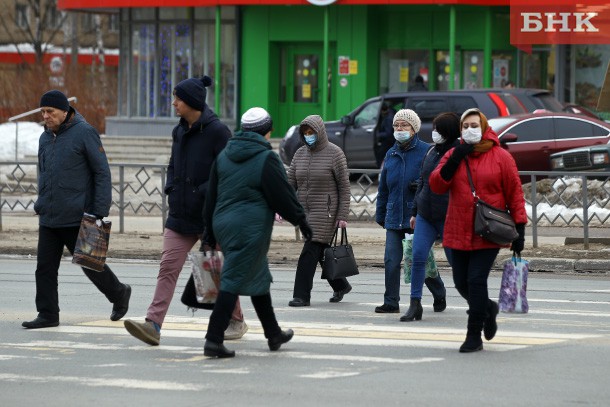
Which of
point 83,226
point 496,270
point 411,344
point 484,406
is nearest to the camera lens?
point 484,406

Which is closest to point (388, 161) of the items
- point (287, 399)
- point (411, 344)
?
point (411, 344)

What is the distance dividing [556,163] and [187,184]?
1377cm

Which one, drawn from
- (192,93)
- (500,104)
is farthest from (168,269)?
(500,104)

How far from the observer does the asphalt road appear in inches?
315

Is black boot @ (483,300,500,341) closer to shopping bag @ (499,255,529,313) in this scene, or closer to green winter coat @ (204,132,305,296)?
shopping bag @ (499,255,529,313)

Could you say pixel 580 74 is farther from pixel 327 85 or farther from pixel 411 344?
pixel 411 344

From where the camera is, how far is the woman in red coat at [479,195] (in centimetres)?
941

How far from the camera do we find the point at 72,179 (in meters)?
10.7

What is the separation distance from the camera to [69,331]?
35.2 ft

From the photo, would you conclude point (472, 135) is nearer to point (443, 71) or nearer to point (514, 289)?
point (514, 289)

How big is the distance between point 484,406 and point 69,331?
13.6ft

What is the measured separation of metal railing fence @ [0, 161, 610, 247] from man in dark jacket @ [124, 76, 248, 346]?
868 cm

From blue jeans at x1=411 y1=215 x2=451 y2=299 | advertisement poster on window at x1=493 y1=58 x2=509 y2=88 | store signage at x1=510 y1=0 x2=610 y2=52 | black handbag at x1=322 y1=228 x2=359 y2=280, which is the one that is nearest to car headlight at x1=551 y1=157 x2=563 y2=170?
store signage at x1=510 y1=0 x2=610 y2=52

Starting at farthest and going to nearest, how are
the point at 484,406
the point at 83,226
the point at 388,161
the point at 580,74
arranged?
the point at 580,74, the point at 388,161, the point at 83,226, the point at 484,406
